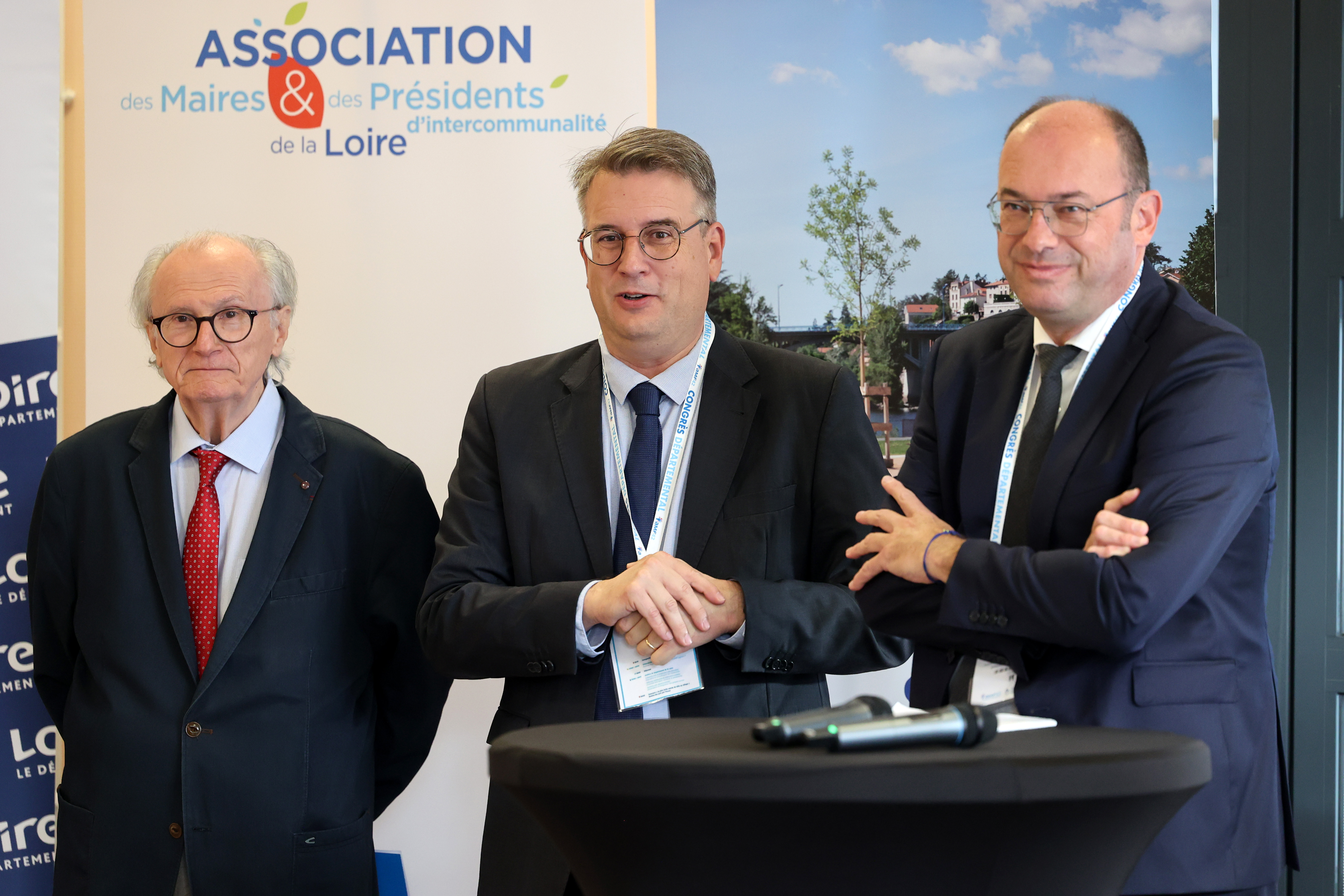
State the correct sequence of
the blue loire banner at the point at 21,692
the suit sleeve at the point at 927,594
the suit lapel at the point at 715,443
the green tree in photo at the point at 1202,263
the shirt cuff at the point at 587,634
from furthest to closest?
the green tree in photo at the point at 1202,263
the blue loire banner at the point at 21,692
the suit lapel at the point at 715,443
the shirt cuff at the point at 587,634
the suit sleeve at the point at 927,594

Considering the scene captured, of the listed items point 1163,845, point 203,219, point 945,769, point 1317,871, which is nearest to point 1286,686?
point 1317,871

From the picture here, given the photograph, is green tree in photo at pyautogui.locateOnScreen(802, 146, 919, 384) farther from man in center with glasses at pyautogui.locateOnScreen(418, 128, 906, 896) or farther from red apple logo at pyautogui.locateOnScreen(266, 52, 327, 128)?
red apple logo at pyautogui.locateOnScreen(266, 52, 327, 128)

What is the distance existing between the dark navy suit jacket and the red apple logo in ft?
8.56

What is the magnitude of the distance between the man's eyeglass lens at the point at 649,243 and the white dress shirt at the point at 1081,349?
2.58 ft

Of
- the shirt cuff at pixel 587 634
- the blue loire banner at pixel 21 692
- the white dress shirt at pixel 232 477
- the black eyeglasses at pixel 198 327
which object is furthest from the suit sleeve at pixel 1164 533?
the blue loire banner at pixel 21 692

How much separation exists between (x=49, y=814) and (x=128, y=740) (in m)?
1.23

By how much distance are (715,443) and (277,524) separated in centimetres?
98

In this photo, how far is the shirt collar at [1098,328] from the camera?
201 centimetres

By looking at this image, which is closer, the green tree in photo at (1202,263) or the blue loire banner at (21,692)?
the blue loire banner at (21,692)

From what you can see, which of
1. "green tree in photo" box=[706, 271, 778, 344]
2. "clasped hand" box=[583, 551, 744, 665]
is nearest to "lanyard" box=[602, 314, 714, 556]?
"clasped hand" box=[583, 551, 744, 665]

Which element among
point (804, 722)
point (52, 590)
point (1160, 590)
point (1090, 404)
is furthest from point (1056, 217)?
point (52, 590)

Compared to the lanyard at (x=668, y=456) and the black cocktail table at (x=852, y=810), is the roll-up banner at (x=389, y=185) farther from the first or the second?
the black cocktail table at (x=852, y=810)

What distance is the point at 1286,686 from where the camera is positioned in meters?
3.59

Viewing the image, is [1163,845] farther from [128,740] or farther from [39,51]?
[39,51]
